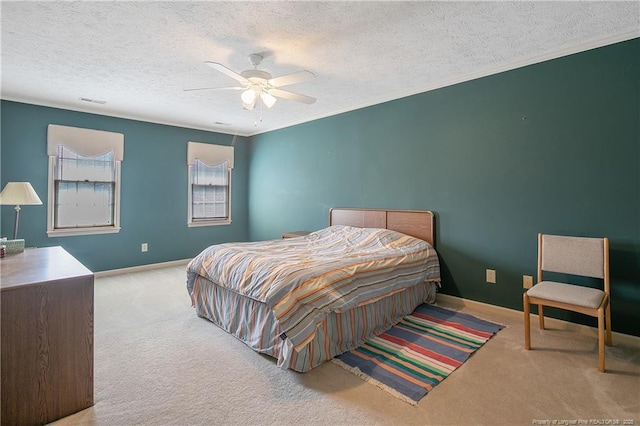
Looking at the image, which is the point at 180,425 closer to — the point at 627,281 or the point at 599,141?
the point at 627,281

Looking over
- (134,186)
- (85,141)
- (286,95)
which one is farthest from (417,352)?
(85,141)

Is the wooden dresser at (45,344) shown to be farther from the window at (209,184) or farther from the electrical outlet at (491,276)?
the window at (209,184)

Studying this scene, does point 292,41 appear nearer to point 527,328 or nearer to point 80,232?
point 527,328

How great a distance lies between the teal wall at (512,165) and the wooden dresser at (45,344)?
3.25 m

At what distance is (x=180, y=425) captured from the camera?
1.64 meters

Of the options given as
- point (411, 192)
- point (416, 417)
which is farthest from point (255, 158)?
point (416, 417)

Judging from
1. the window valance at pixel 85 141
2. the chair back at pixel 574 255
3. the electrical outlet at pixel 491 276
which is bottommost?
the electrical outlet at pixel 491 276

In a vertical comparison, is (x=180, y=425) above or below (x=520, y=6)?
below

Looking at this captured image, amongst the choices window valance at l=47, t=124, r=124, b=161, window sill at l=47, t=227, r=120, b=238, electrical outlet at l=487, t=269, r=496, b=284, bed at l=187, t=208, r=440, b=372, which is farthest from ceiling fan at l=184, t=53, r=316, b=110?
window sill at l=47, t=227, r=120, b=238

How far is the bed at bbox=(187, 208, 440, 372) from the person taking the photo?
2133 mm

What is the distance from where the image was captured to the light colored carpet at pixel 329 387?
1709 mm

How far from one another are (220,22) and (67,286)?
1.95m

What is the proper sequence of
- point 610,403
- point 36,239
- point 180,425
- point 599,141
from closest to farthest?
point 180,425
point 610,403
point 599,141
point 36,239

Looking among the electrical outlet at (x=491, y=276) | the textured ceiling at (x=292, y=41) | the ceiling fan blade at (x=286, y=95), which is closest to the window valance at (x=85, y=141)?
the textured ceiling at (x=292, y=41)
